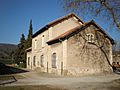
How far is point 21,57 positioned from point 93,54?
3691 cm

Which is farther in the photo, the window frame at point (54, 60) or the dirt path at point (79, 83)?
the window frame at point (54, 60)

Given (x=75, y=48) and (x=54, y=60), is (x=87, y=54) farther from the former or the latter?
(x=54, y=60)

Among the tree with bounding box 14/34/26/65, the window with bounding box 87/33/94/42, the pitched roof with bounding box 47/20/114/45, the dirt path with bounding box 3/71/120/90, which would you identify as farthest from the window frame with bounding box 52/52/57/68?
the tree with bounding box 14/34/26/65

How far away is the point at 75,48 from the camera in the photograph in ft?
91.4

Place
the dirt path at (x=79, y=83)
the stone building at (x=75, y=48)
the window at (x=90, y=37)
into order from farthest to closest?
the window at (x=90, y=37), the stone building at (x=75, y=48), the dirt path at (x=79, y=83)

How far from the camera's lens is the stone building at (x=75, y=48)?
2738cm

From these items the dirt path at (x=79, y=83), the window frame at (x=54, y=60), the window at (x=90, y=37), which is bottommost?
the dirt path at (x=79, y=83)

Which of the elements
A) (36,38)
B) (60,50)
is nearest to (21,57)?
(36,38)

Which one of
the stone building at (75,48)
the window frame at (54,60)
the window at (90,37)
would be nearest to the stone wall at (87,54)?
the stone building at (75,48)

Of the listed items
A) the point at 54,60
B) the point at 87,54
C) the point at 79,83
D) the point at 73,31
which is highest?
the point at 73,31

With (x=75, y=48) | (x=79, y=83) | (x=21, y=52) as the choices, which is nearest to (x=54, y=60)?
(x=75, y=48)

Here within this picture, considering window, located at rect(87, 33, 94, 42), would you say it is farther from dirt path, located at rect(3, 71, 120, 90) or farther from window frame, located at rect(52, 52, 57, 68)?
dirt path, located at rect(3, 71, 120, 90)

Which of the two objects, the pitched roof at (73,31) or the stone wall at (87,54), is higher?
the pitched roof at (73,31)

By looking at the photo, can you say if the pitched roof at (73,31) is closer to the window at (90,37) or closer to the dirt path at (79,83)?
the window at (90,37)
